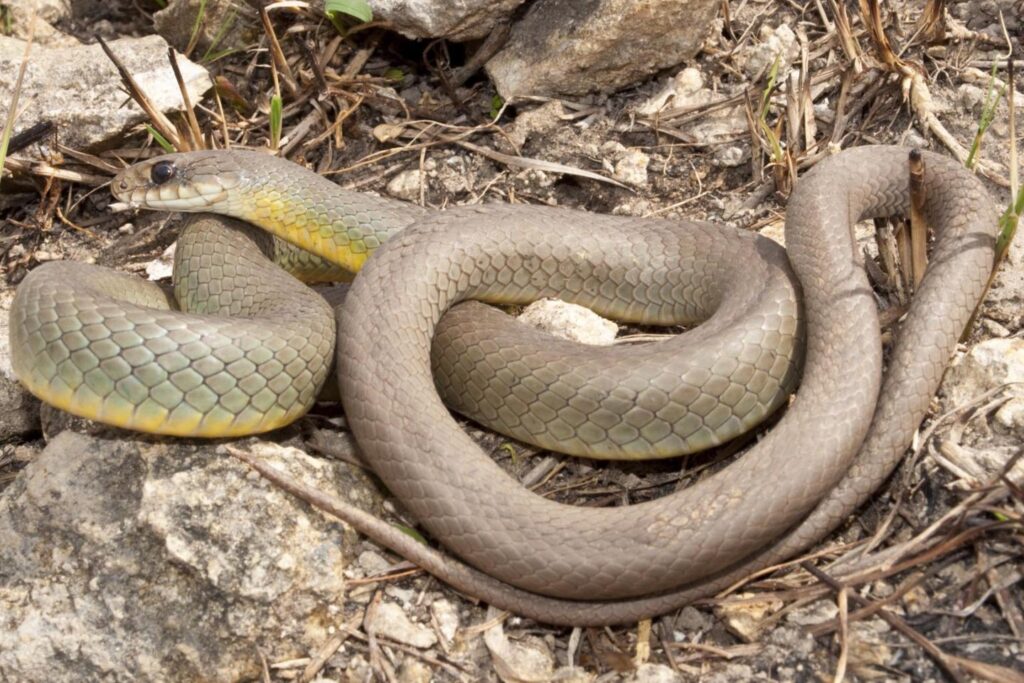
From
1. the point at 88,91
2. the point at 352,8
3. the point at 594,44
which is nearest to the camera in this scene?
the point at 352,8

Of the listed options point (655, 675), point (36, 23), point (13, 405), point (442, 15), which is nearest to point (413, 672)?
point (655, 675)

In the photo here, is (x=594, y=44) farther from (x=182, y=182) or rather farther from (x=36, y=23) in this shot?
(x=36, y=23)

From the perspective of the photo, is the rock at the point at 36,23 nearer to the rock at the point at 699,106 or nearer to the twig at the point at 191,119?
the twig at the point at 191,119

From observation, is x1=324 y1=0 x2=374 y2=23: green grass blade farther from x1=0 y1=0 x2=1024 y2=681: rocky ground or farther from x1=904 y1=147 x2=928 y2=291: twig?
x1=904 y1=147 x2=928 y2=291: twig

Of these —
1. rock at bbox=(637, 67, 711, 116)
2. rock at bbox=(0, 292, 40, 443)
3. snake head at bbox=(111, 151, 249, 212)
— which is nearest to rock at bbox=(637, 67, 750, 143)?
rock at bbox=(637, 67, 711, 116)

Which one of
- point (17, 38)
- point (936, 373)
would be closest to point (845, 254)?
point (936, 373)

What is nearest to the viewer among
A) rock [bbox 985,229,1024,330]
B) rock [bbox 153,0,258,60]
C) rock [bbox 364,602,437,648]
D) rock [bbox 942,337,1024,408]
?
rock [bbox 364,602,437,648]
